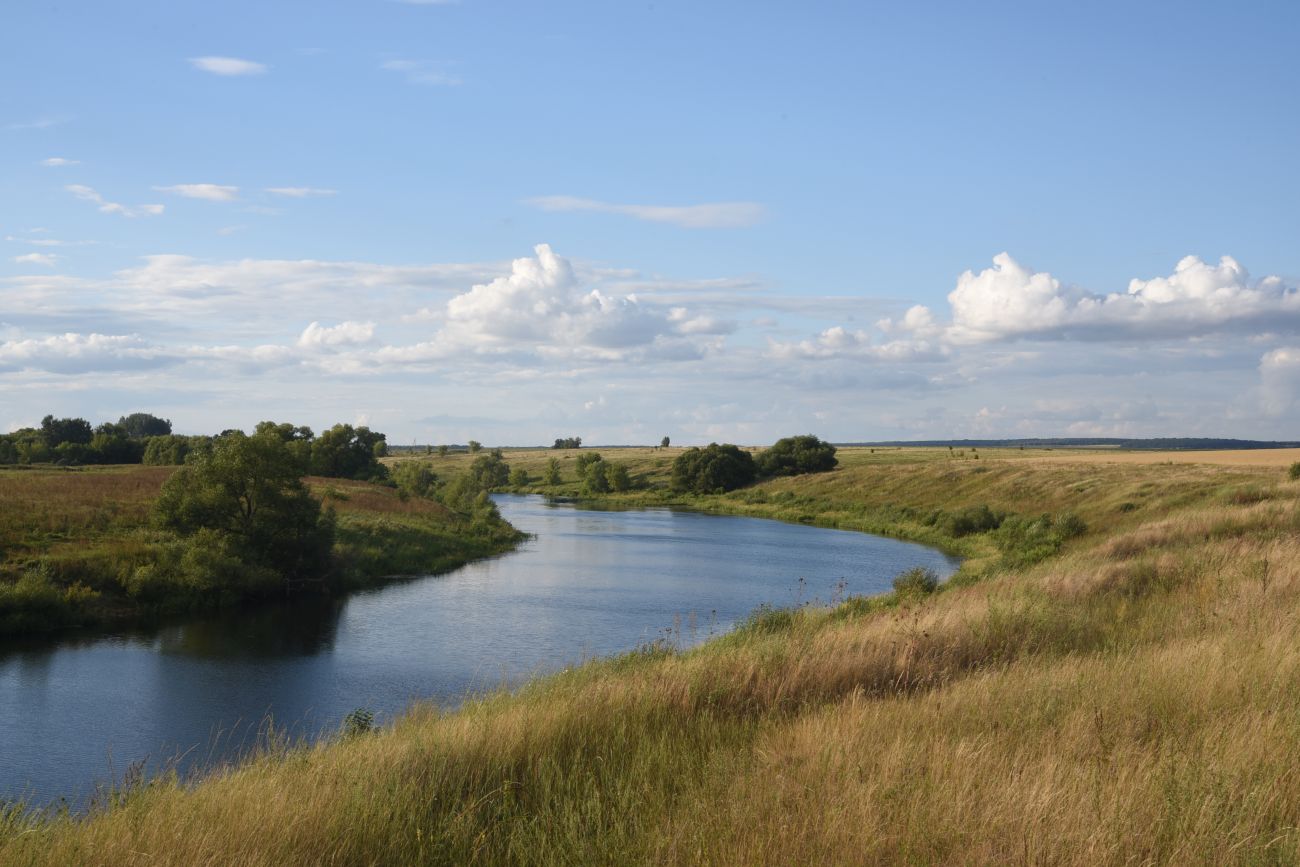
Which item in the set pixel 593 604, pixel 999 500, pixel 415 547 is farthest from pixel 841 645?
pixel 999 500

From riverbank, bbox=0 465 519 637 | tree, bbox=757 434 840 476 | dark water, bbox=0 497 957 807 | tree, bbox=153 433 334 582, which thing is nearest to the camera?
dark water, bbox=0 497 957 807

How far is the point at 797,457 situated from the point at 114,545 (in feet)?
218

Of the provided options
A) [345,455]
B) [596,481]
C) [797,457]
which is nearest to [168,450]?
[345,455]

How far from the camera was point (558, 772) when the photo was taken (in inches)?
240

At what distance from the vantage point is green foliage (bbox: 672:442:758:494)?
90875 millimetres

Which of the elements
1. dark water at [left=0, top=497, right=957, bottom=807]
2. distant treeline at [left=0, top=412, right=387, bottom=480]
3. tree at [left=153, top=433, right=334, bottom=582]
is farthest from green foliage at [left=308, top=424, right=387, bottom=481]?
tree at [left=153, top=433, right=334, bottom=582]

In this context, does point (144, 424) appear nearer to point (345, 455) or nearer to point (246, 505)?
point (345, 455)

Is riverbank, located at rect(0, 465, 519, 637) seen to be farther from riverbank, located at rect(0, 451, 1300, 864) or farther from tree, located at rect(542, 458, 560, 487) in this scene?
tree, located at rect(542, 458, 560, 487)

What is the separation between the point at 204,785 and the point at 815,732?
4.19 meters

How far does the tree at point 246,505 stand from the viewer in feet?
108

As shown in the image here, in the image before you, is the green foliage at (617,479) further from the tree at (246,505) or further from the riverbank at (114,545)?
the tree at (246,505)

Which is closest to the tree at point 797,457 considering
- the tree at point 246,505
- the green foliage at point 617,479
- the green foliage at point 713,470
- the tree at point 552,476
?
the green foliage at point 713,470

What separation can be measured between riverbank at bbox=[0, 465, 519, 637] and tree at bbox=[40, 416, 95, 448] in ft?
123

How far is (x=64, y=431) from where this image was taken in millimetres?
80000
